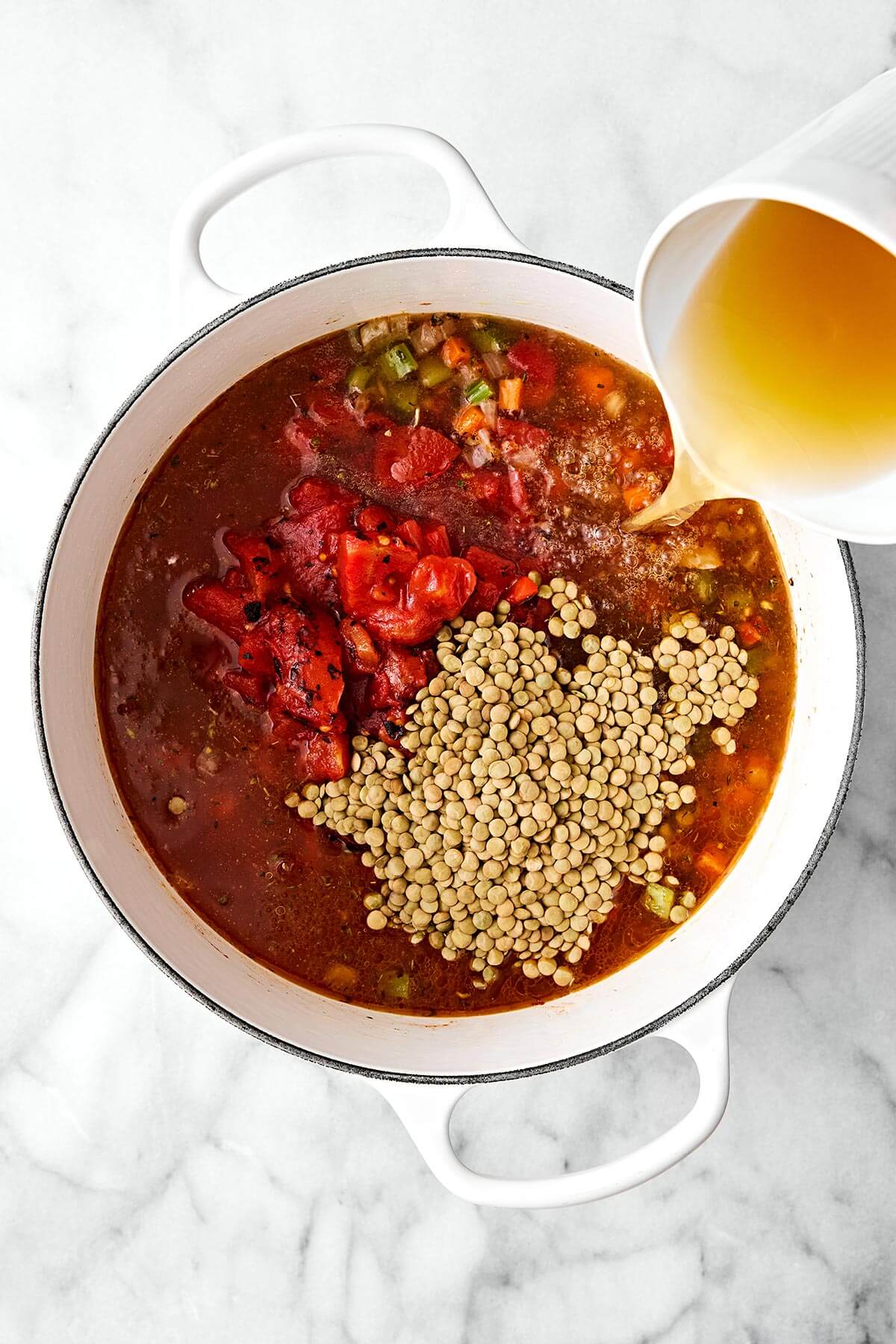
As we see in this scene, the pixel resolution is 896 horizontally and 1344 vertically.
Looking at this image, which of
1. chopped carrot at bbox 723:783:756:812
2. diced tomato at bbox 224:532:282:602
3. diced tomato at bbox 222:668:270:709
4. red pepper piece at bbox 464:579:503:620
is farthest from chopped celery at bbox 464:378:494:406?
chopped carrot at bbox 723:783:756:812

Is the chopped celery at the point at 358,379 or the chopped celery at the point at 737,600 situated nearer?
the chopped celery at the point at 358,379

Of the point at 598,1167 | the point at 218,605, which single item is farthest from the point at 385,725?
the point at 598,1167

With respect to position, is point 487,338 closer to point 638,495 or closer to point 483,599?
point 638,495

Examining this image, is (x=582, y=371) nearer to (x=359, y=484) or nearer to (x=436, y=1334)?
(x=359, y=484)

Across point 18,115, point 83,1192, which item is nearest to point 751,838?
point 83,1192

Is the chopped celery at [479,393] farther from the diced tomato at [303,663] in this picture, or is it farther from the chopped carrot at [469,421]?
the diced tomato at [303,663]

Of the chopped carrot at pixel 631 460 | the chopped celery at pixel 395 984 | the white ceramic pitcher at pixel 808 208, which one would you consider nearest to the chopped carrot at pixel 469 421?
the chopped carrot at pixel 631 460
